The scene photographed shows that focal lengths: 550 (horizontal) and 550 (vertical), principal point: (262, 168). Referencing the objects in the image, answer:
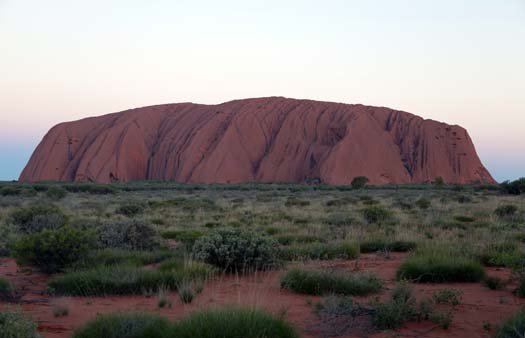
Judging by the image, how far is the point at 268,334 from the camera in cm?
464

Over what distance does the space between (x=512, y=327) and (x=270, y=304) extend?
2577 millimetres

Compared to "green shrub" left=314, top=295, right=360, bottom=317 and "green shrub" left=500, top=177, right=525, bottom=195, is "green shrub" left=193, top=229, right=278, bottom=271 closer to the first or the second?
"green shrub" left=314, top=295, right=360, bottom=317

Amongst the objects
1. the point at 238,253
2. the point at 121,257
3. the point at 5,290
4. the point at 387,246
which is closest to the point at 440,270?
the point at 238,253

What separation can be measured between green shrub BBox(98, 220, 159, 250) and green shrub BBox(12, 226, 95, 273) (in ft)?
6.30

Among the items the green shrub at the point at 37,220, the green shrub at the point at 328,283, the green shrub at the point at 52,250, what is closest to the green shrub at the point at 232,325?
the green shrub at the point at 328,283

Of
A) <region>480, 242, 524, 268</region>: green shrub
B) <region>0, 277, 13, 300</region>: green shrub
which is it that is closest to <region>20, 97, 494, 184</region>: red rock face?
<region>480, 242, 524, 268</region>: green shrub

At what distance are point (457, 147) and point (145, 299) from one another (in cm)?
8179

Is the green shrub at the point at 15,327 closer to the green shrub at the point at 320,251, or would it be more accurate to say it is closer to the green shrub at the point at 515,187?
the green shrub at the point at 320,251

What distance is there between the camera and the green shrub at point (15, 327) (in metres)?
4.50

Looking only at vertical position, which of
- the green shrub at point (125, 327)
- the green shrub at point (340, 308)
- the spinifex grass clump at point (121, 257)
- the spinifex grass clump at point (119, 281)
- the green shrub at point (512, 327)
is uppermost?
the green shrub at point (512, 327)

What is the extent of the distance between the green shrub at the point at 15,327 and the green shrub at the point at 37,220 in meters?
8.73

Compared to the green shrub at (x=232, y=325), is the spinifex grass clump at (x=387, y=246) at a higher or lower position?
lower

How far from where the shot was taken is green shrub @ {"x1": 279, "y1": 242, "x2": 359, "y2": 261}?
10.0 metres

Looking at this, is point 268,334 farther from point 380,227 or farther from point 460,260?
point 380,227
